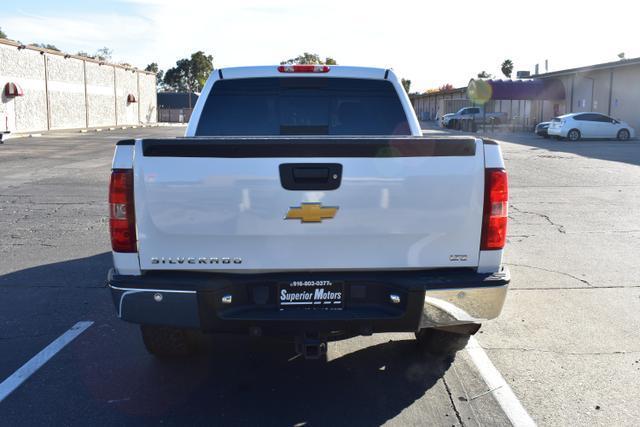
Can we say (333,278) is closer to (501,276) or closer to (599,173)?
(501,276)

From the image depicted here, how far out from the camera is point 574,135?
34.6 m

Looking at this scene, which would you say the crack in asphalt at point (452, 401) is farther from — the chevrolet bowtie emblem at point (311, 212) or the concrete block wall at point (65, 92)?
the concrete block wall at point (65, 92)

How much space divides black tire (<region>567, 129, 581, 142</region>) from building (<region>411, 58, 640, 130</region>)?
593 centimetres

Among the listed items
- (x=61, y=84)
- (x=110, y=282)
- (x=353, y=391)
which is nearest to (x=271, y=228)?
(x=110, y=282)

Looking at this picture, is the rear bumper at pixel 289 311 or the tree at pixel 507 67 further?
the tree at pixel 507 67

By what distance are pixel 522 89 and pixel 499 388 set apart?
4489cm

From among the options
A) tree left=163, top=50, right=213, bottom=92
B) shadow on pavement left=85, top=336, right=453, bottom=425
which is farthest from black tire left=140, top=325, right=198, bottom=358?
tree left=163, top=50, right=213, bottom=92

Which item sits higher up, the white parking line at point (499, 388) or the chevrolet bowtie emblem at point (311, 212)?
the chevrolet bowtie emblem at point (311, 212)

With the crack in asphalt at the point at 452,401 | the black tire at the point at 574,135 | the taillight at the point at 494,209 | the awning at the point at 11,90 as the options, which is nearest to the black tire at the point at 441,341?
the crack in asphalt at the point at 452,401

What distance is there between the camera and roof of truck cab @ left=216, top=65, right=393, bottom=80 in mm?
5812

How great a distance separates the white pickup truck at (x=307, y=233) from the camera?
3.54m

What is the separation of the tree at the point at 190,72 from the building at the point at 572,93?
178 ft

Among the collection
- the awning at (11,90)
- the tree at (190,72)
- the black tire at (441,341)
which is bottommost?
the black tire at (441,341)

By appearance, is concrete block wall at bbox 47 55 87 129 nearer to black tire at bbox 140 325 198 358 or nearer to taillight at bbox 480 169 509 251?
black tire at bbox 140 325 198 358
